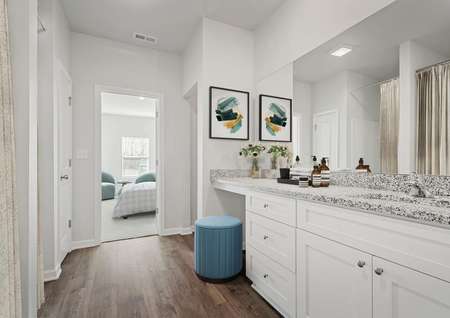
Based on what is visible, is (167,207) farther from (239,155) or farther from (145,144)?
(145,144)

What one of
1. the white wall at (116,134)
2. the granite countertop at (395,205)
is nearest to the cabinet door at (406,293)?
the granite countertop at (395,205)

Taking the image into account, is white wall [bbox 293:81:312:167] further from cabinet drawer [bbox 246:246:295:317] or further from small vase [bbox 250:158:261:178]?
cabinet drawer [bbox 246:246:295:317]

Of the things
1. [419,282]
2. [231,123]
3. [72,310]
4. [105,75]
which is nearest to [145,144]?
[105,75]

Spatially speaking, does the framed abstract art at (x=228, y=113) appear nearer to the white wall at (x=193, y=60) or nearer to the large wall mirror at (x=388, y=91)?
the white wall at (x=193, y=60)

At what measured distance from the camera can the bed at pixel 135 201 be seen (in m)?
4.17

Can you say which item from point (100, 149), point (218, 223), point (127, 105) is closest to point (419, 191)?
point (218, 223)

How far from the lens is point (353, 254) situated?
1.07 metres

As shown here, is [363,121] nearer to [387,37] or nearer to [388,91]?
[388,91]

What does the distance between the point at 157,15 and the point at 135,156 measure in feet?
19.7

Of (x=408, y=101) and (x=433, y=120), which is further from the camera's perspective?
(x=408, y=101)

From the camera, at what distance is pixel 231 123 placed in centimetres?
271

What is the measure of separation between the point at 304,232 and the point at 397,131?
2.83 feet

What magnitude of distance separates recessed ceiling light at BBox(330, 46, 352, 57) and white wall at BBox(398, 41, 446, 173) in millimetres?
381

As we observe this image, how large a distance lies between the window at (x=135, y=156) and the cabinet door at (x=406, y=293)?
7.81 metres
